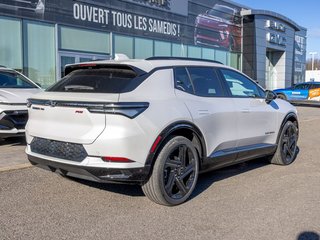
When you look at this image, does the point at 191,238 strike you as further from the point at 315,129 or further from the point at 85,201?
the point at 315,129

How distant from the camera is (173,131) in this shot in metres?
4.60

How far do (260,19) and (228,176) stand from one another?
86.1 ft

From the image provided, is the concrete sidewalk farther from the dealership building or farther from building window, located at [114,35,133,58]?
building window, located at [114,35,133,58]

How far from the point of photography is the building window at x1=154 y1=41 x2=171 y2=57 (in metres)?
21.0

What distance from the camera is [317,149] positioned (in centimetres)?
875

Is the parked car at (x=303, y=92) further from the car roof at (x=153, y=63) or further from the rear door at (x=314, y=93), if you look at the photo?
the car roof at (x=153, y=63)

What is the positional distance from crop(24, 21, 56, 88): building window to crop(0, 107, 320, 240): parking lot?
9.46m

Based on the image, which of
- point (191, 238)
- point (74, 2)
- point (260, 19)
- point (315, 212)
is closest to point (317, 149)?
point (315, 212)

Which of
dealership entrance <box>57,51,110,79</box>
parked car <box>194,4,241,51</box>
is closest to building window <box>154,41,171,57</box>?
parked car <box>194,4,241,51</box>

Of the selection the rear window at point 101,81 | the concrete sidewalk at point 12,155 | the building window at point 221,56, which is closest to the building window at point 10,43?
the concrete sidewalk at point 12,155

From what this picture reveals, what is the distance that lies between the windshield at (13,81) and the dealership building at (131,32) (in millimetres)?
5431

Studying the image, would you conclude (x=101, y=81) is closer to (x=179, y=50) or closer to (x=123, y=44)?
(x=123, y=44)

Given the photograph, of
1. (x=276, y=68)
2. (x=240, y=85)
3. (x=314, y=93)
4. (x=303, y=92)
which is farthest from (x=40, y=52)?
(x=276, y=68)

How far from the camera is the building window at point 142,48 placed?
1988cm
